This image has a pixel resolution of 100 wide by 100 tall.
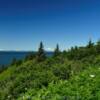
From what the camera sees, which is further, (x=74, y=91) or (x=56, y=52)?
(x=56, y=52)

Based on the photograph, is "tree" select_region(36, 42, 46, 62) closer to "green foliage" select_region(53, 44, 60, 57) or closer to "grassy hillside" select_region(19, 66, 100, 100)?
"green foliage" select_region(53, 44, 60, 57)

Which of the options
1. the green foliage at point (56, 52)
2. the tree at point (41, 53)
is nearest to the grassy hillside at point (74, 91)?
the green foliage at point (56, 52)

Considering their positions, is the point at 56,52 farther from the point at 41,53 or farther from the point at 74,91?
the point at 74,91

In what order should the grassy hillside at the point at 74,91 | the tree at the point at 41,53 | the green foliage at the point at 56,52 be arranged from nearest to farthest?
the grassy hillside at the point at 74,91 < the green foliage at the point at 56,52 < the tree at the point at 41,53

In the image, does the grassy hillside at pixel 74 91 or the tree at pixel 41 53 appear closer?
the grassy hillside at pixel 74 91

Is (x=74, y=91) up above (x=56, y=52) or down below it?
below

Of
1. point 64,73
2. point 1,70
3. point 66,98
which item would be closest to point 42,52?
point 1,70

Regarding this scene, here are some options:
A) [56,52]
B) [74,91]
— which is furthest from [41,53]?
[74,91]

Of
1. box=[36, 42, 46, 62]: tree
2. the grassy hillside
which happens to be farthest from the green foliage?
the grassy hillside

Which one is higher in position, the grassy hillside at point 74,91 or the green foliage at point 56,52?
the green foliage at point 56,52

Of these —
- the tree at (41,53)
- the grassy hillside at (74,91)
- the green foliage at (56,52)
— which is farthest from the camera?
the tree at (41,53)

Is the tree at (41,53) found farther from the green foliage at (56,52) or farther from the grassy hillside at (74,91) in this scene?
the grassy hillside at (74,91)

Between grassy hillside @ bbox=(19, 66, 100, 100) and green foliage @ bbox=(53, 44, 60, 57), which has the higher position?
green foliage @ bbox=(53, 44, 60, 57)

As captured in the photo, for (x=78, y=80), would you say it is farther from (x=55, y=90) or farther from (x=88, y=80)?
(x=55, y=90)
